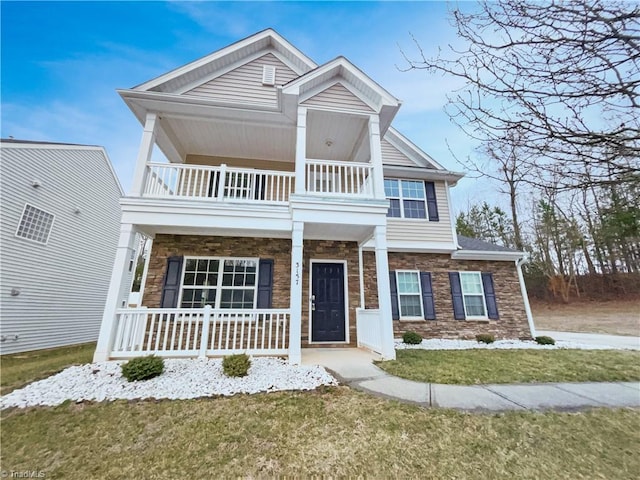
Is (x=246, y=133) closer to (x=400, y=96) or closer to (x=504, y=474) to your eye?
(x=400, y=96)

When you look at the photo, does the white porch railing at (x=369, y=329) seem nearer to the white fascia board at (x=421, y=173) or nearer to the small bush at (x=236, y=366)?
the small bush at (x=236, y=366)

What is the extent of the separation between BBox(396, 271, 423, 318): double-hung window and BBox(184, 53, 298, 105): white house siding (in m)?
6.52

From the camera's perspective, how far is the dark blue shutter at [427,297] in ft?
27.4

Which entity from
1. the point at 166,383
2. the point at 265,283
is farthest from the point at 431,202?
the point at 166,383

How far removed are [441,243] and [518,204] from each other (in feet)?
53.6

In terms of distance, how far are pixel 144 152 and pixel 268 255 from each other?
379 centimetres

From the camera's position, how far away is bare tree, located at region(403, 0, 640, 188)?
85.4 inches

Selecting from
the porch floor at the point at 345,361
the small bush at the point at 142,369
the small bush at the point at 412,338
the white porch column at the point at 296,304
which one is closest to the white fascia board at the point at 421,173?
the white porch column at the point at 296,304

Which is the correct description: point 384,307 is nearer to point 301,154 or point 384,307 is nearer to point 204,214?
point 301,154

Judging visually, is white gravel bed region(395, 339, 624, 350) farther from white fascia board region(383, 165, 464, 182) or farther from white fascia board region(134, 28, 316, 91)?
white fascia board region(134, 28, 316, 91)

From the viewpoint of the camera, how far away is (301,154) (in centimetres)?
605

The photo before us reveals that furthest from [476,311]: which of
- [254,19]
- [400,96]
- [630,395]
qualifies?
[254,19]

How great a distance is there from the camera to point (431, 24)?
117 inches

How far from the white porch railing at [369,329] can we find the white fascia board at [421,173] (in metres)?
4.76
